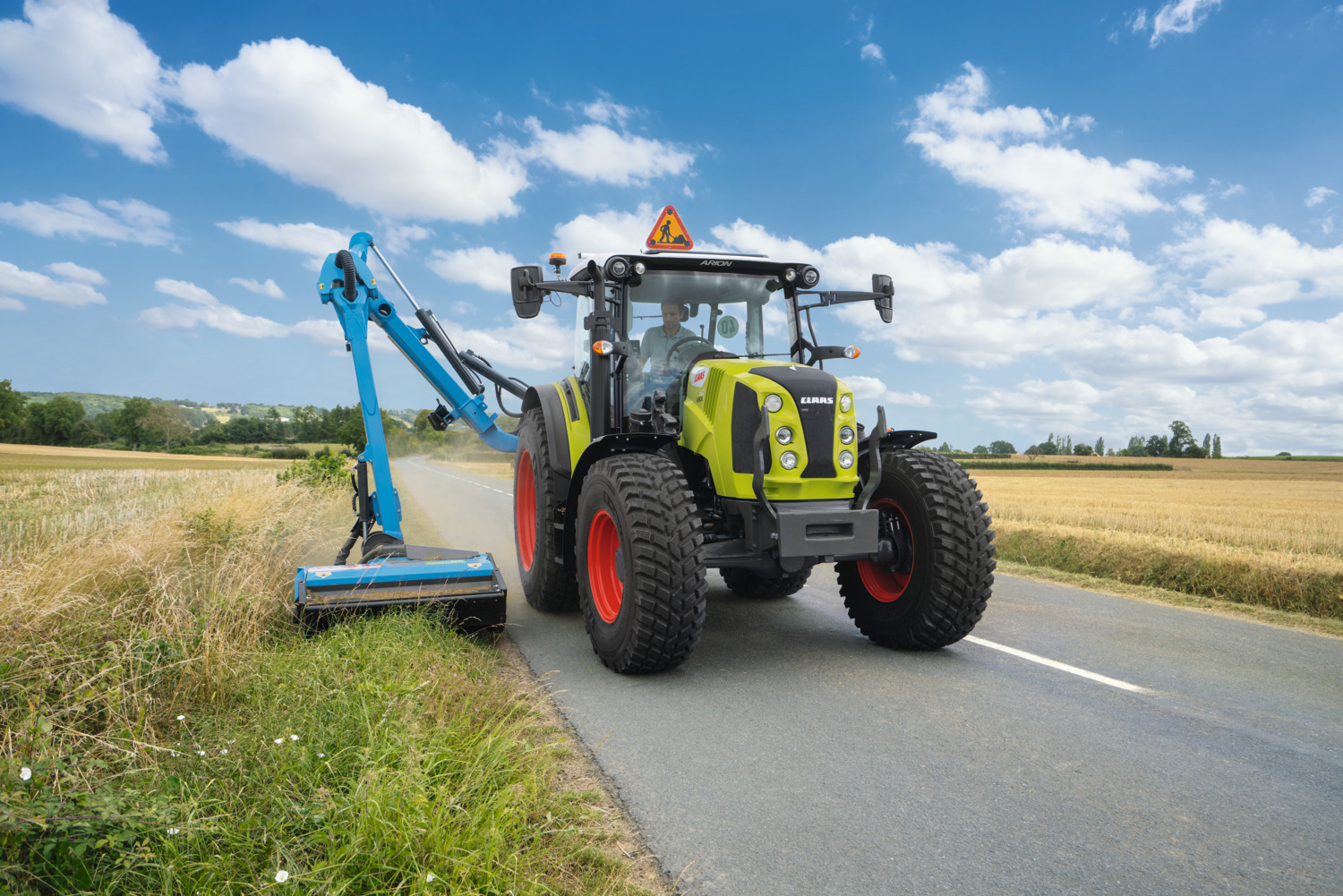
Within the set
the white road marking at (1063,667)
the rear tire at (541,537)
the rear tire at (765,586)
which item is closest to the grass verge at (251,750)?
the rear tire at (541,537)

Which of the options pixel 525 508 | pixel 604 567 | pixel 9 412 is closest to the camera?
pixel 604 567

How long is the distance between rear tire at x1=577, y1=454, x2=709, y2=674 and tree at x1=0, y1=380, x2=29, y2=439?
2654 inches

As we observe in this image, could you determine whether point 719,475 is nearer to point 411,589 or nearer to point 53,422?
Answer: point 411,589

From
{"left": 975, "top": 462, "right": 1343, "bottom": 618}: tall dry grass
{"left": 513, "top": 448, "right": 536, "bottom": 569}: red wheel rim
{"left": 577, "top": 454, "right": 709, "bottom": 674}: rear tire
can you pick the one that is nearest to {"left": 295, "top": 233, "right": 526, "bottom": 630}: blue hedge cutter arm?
{"left": 513, "top": 448, "right": 536, "bottom": 569}: red wheel rim

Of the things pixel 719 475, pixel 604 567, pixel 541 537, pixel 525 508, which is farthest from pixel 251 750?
pixel 525 508

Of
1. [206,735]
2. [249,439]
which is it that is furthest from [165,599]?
A: [249,439]

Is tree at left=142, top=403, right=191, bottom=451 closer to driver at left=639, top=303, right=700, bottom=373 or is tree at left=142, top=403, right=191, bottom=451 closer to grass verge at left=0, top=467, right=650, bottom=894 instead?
grass verge at left=0, top=467, right=650, bottom=894

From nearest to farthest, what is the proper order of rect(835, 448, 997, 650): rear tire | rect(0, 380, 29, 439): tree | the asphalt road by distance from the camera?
the asphalt road → rect(835, 448, 997, 650): rear tire → rect(0, 380, 29, 439): tree

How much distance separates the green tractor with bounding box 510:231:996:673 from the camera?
4.17 metres

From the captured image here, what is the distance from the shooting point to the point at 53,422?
186ft

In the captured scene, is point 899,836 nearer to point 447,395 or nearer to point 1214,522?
point 447,395

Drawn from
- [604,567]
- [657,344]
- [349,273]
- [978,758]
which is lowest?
[978,758]

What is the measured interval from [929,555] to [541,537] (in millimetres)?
2863

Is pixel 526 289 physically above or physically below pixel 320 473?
above
